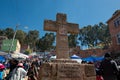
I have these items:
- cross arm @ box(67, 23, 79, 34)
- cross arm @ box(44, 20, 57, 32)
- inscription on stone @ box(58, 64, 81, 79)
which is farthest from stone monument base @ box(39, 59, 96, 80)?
cross arm @ box(67, 23, 79, 34)

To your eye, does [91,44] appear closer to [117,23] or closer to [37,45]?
[37,45]

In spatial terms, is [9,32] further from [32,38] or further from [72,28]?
[72,28]

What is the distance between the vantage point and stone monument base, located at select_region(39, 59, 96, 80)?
4578 millimetres

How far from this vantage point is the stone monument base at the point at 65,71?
458cm

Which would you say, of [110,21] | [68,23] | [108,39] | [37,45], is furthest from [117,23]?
[37,45]

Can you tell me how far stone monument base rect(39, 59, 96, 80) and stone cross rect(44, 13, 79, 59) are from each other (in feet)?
2.31

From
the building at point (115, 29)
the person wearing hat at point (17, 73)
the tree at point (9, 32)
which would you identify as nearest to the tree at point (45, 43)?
the tree at point (9, 32)

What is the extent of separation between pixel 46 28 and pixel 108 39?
56516 millimetres

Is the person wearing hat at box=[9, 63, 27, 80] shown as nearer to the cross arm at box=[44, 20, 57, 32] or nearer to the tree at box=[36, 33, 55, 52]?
the cross arm at box=[44, 20, 57, 32]

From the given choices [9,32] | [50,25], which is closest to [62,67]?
[50,25]

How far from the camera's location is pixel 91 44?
61812 mm

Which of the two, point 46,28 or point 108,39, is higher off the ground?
point 108,39

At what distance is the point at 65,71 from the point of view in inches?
185

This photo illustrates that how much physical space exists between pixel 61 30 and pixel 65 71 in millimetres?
1860
